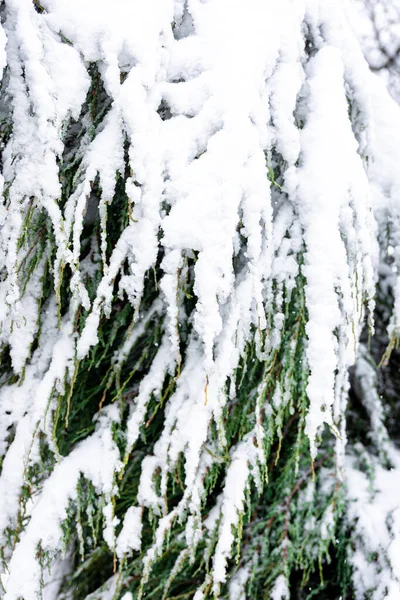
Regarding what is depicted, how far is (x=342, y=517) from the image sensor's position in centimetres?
112

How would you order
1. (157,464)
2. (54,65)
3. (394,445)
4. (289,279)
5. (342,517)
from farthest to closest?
(394,445) → (342,517) → (157,464) → (289,279) → (54,65)

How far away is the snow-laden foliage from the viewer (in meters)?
0.67

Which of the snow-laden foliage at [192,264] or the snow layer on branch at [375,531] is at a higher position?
the snow-laden foliage at [192,264]

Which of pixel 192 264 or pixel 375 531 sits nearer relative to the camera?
pixel 192 264

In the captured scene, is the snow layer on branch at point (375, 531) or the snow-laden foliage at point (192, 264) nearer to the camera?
the snow-laden foliage at point (192, 264)

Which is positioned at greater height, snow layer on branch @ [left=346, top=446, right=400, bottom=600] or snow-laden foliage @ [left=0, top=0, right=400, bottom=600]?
snow-laden foliage @ [left=0, top=0, right=400, bottom=600]

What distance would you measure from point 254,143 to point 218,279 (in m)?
0.20

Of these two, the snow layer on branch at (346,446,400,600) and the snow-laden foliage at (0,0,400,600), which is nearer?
the snow-laden foliage at (0,0,400,600)

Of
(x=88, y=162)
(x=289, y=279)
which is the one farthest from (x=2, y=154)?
(x=289, y=279)

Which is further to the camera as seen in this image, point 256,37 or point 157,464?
point 157,464

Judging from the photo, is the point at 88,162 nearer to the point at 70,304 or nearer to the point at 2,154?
the point at 2,154

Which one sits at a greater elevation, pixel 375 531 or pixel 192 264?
pixel 192 264

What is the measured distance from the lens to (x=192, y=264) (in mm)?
887

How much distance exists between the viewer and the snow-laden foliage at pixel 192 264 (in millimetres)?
672
